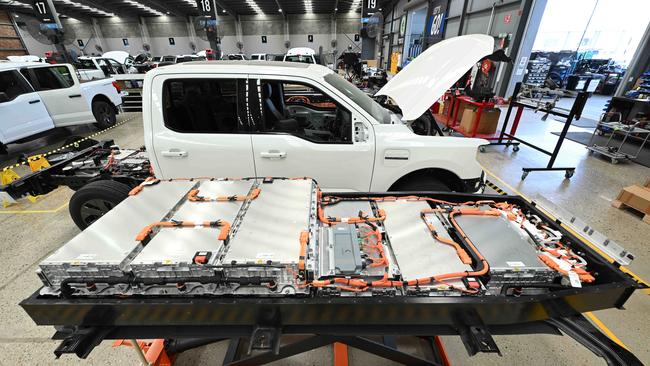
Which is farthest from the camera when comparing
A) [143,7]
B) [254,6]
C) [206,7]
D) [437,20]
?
[143,7]

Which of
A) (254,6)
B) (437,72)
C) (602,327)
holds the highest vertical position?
(254,6)

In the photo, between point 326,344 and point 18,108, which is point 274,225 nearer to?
point 326,344

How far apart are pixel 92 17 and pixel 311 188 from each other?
38.6 m

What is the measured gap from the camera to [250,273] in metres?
1.42

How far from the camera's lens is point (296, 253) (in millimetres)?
1429

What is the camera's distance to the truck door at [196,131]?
2.61m

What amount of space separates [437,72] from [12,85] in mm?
8034

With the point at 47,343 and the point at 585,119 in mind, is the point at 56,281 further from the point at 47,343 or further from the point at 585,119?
the point at 585,119

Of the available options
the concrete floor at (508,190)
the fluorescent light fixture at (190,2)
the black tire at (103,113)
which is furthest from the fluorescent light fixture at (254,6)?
the concrete floor at (508,190)

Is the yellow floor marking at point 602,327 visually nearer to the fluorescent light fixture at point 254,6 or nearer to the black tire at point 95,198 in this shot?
the black tire at point 95,198

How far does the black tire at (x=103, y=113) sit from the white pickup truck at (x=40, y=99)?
0.11ft

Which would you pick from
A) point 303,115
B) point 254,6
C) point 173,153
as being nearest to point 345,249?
point 173,153

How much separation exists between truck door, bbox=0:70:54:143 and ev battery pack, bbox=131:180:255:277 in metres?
6.50

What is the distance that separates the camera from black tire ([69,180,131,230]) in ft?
9.53
